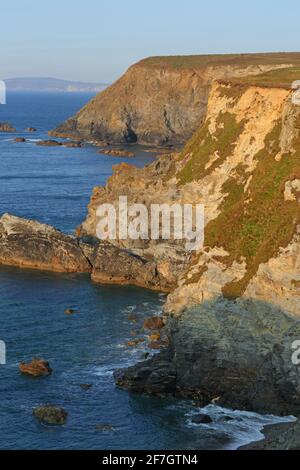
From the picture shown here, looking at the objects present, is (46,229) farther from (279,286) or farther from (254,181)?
(279,286)

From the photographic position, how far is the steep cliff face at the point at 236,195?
57594 mm

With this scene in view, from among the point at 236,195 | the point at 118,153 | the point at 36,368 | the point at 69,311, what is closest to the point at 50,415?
the point at 36,368

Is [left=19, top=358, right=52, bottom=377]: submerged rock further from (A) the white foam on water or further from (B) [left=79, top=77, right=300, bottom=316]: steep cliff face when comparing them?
(A) the white foam on water

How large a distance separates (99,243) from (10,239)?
1072cm

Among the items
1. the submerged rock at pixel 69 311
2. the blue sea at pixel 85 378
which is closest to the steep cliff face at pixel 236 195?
the blue sea at pixel 85 378

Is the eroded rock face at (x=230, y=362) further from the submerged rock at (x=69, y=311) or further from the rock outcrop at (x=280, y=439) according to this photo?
the submerged rock at (x=69, y=311)

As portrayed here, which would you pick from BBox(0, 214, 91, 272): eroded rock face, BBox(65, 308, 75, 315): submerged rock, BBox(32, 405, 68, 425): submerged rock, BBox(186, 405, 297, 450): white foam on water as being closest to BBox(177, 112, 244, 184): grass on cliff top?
BBox(0, 214, 91, 272): eroded rock face

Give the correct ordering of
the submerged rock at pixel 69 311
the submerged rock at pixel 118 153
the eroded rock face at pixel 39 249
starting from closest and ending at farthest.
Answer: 1. the submerged rock at pixel 69 311
2. the eroded rock face at pixel 39 249
3. the submerged rock at pixel 118 153

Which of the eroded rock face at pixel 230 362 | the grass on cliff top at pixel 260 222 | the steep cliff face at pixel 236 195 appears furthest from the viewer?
the grass on cliff top at pixel 260 222

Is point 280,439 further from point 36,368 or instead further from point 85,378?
point 36,368

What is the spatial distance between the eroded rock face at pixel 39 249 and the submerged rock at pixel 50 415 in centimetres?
3592

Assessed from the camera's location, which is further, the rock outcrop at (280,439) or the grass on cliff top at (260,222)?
the grass on cliff top at (260,222)

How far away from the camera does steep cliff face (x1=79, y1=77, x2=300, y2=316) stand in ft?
189
